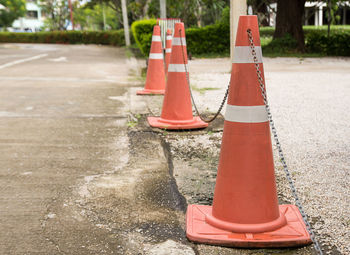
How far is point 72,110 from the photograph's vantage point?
602cm

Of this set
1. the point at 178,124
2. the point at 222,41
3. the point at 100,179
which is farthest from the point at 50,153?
the point at 222,41

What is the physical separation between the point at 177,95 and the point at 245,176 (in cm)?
237

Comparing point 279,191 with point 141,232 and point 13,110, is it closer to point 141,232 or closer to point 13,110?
point 141,232

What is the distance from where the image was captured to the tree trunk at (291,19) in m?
16.9

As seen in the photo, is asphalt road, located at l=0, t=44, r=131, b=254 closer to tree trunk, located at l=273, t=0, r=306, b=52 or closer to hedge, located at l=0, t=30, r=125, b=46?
tree trunk, located at l=273, t=0, r=306, b=52

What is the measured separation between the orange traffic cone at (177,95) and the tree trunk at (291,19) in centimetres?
1312

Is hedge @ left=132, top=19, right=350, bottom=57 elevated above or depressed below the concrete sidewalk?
above

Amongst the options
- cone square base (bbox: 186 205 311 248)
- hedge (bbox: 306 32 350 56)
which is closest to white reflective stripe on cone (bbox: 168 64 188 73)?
cone square base (bbox: 186 205 311 248)

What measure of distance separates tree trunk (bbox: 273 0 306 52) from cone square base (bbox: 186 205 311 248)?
603 inches

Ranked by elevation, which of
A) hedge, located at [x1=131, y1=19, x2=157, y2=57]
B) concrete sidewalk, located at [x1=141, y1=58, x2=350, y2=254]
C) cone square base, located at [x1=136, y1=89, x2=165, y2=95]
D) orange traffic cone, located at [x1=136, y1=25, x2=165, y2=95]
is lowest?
concrete sidewalk, located at [x1=141, y1=58, x2=350, y2=254]

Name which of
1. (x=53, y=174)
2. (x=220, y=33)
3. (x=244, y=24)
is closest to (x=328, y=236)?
(x=244, y=24)

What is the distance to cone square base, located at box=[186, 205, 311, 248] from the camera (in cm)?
225

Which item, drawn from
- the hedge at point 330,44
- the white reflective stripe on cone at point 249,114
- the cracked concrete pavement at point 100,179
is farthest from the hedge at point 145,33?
the white reflective stripe on cone at point 249,114

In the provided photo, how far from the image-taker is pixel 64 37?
127 feet
